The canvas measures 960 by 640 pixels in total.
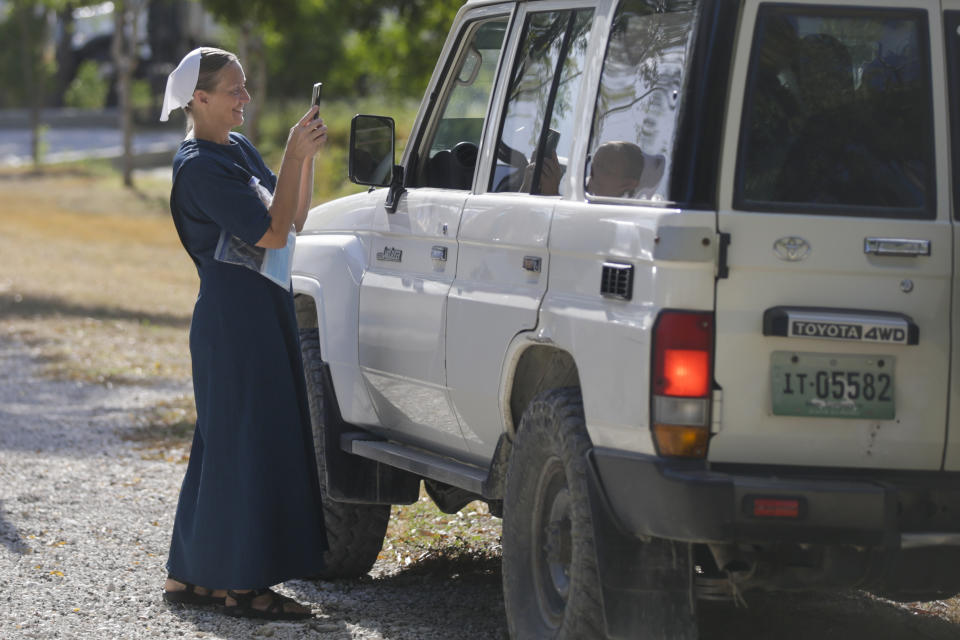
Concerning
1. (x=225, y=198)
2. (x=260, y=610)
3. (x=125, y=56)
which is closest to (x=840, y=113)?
(x=225, y=198)

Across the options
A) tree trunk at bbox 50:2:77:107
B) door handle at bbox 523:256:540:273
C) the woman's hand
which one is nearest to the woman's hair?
the woman's hand

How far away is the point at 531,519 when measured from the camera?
197 inches

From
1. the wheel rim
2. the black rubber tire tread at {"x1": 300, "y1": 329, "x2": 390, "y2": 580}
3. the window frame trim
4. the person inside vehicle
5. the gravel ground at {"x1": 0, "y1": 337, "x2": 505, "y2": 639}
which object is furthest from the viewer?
the black rubber tire tread at {"x1": 300, "y1": 329, "x2": 390, "y2": 580}

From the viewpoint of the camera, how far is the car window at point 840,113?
14.4 ft

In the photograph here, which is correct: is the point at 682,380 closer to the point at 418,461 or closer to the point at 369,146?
the point at 418,461

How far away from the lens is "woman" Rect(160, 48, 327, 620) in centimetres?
584

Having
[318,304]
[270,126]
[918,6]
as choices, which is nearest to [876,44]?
[918,6]

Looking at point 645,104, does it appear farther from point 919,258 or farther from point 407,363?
point 407,363

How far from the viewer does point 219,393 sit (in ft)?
19.4

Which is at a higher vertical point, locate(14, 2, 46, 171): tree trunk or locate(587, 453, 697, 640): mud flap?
locate(14, 2, 46, 171): tree trunk

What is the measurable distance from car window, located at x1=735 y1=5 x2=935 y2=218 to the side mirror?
2009 millimetres

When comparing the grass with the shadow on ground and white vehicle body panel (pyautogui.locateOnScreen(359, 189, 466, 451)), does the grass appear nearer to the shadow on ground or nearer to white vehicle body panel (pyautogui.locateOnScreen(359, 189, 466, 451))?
the shadow on ground

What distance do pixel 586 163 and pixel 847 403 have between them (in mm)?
1092

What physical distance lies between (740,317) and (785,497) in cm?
47
